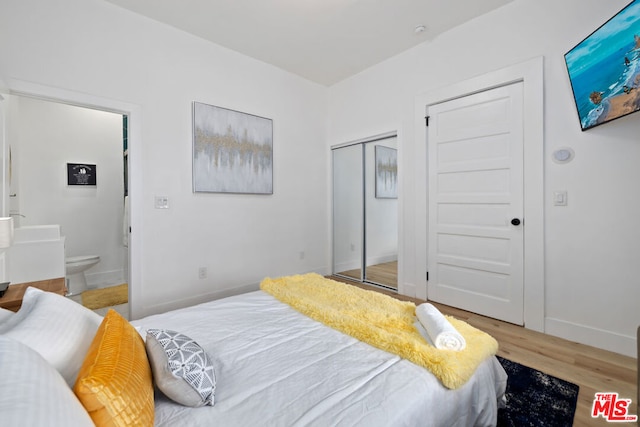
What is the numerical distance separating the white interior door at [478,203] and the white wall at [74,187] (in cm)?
425

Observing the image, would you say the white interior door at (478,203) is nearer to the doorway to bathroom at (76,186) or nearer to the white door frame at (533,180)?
the white door frame at (533,180)

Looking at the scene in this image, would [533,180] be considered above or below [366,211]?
above

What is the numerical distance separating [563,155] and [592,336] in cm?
140

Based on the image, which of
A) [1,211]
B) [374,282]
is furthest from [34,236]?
[374,282]

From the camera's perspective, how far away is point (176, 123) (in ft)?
9.57

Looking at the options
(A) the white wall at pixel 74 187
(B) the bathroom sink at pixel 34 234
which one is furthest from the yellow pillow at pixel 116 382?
(A) the white wall at pixel 74 187

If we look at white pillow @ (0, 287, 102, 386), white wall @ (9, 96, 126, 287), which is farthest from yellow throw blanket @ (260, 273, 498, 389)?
white wall @ (9, 96, 126, 287)

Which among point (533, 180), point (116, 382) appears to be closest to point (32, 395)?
point (116, 382)

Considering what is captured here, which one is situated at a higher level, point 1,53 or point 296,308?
point 1,53

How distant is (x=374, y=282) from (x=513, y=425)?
2463mm

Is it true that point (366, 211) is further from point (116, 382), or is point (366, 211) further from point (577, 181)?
point (116, 382)

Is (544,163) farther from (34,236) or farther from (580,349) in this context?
(34,236)

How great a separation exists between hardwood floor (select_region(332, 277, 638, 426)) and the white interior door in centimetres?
29

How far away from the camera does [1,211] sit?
2.06 metres
